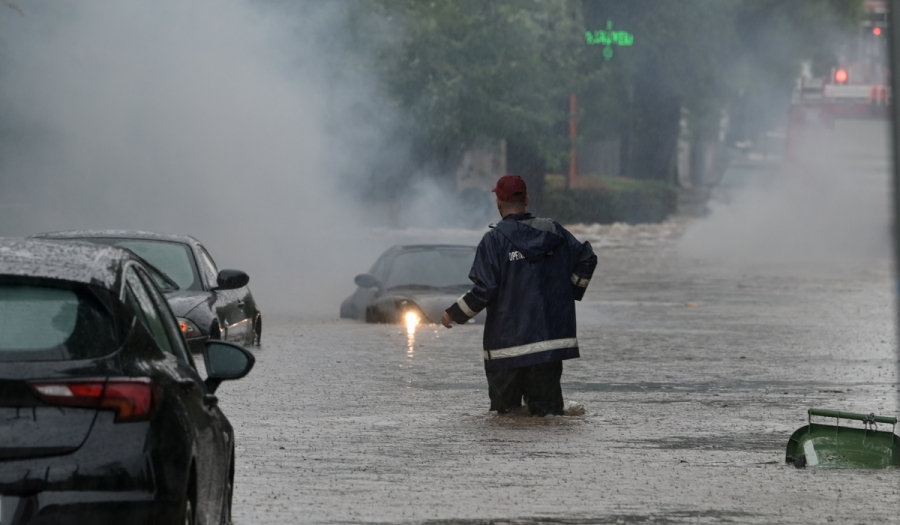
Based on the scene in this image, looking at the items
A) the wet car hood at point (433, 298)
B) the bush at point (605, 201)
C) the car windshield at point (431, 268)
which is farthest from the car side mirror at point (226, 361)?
the bush at point (605, 201)

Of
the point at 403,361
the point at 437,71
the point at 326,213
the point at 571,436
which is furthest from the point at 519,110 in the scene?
the point at 571,436

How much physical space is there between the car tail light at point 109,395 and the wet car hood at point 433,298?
39.1 feet

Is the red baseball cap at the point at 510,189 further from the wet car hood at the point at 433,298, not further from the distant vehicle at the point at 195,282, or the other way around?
the wet car hood at the point at 433,298

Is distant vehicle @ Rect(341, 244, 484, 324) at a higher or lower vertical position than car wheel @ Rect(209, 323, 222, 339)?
lower

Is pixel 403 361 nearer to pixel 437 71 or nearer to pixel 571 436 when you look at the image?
pixel 571 436

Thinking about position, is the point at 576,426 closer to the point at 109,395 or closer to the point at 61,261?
the point at 61,261

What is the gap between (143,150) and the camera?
24.1m

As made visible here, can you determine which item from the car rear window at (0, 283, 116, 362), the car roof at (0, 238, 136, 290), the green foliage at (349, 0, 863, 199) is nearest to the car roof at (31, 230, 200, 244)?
the car roof at (0, 238, 136, 290)

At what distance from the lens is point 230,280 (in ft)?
40.5

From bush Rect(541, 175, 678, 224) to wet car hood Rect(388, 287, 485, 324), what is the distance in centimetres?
2514

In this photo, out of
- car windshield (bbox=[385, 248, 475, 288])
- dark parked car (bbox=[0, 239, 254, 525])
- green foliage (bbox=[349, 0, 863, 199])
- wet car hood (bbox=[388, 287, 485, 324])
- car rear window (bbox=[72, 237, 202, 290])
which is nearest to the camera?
dark parked car (bbox=[0, 239, 254, 525])

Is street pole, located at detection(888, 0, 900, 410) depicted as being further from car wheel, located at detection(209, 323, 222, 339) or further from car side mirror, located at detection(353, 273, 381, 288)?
car side mirror, located at detection(353, 273, 381, 288)

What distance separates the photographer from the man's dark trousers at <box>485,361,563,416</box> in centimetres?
962

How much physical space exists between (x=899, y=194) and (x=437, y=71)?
90.4 feet
